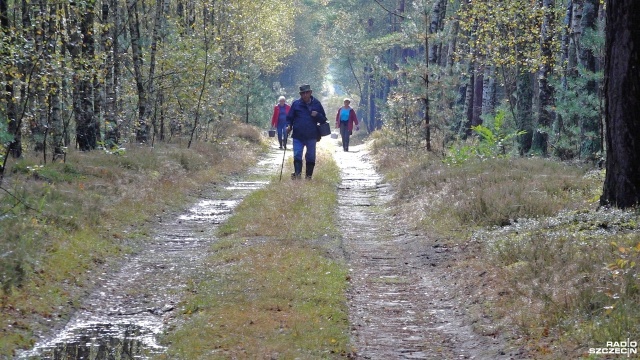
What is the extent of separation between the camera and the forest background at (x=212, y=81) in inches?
607

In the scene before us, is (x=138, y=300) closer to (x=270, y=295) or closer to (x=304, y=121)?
(x=270, y=295)

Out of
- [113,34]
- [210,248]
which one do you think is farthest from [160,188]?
[113,34]

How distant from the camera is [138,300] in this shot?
8.95m

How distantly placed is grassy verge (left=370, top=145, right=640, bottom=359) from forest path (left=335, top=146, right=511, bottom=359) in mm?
253

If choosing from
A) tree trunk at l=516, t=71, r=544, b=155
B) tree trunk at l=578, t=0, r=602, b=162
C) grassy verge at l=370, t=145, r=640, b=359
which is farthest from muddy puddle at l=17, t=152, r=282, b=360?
tree trunk at l=516, t=71, r=544, b=155

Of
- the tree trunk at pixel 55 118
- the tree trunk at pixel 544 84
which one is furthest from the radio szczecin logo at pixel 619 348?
the tree trunk at pixel 544 84

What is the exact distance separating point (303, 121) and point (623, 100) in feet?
32.0

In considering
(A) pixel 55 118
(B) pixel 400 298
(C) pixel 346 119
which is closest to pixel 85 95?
(A) pixel 55 118

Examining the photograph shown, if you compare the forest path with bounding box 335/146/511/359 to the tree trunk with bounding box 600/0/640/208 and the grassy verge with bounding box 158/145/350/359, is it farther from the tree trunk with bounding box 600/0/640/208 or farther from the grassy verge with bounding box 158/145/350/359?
the tree trunk with bounding box 600/0/640/208

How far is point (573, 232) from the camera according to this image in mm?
9297

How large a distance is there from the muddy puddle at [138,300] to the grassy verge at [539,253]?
11.3ft

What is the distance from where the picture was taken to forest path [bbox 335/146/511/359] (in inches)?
291

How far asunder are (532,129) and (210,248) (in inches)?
532

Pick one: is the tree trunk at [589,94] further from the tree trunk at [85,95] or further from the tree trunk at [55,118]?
the tree trunk at [55,118]
